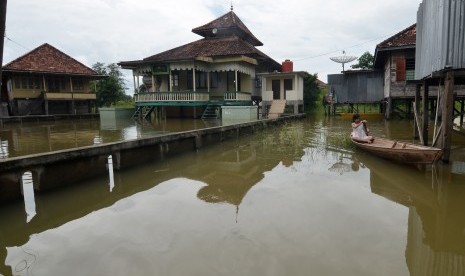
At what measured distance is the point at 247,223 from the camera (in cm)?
494

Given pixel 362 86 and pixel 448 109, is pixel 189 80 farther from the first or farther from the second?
pixel 448 109

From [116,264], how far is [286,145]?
30.0ft

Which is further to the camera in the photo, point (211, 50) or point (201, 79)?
point (201, 79)

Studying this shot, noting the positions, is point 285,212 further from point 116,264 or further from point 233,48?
point 233,48

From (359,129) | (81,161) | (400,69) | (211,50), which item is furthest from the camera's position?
(211,50)

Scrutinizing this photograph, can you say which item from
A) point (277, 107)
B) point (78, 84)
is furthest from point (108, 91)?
point (277, 107)

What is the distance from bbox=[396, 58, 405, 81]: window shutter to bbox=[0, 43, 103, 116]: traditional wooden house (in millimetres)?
24201

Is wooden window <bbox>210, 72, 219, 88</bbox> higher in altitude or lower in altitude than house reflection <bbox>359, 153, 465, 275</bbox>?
higher

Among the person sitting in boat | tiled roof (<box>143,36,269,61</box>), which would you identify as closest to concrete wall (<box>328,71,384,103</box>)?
tiled roof (<box>143,36,269,61</box>)

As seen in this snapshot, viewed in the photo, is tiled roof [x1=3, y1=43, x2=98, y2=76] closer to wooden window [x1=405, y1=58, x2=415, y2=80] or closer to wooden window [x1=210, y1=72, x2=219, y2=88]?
wooden window [x1=210, y1=72, x2=219, y2=88]

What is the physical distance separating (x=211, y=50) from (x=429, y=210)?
71.1ft

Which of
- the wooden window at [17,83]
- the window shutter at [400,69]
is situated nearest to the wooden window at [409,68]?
the window shutter at [400,69]

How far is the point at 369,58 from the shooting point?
4253 cm

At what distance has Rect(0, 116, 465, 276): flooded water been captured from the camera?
3.77 metres
